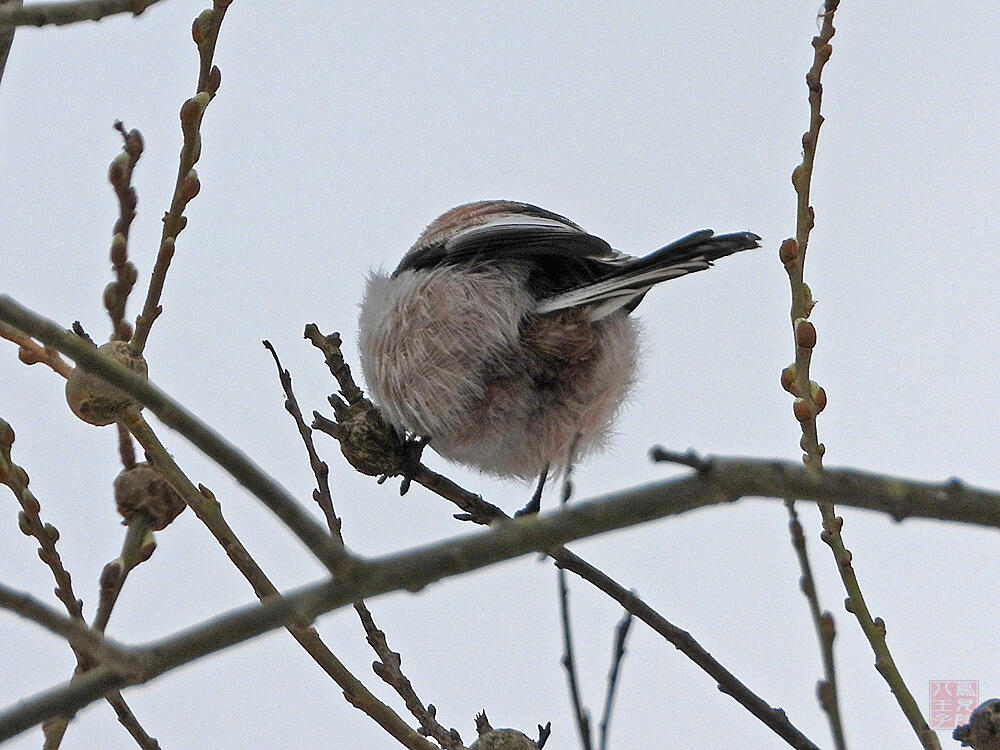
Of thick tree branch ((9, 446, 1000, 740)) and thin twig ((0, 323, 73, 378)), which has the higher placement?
thin twig ((0, 323, 73, 378))

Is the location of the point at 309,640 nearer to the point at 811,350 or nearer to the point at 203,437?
the point at 203,437

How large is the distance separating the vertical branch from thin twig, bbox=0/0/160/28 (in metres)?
1.18

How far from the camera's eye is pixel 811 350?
6.68 ft

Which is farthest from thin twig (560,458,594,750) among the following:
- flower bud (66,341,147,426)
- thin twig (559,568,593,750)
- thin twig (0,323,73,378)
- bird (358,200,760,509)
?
bird (358,200,760,509)

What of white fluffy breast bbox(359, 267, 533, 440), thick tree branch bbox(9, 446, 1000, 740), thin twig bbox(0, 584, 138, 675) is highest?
white fluffy breast bbox(359, 267, 533, 440)

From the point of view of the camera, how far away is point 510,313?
3270mm

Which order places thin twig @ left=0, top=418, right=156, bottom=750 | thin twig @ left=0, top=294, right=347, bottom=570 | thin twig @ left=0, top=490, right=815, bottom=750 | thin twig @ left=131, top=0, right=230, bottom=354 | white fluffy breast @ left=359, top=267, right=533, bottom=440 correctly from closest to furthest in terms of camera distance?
thin twig @ left=0, top=490, right=815, bottom=750 → thin twig @ left=0, top=294, right=347, bottom=570 → thin twig @ left=0, top=418, right=156, bottom=750 → thin twig @ left=131, top=0, right=230, bottom=354 → white fluffy breast @ left=359, top=267, right=533, bottom=440

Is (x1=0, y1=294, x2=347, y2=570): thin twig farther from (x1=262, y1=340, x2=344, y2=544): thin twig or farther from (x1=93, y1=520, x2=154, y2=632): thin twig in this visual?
(x1=262, y1=340, x2=344, y2=544): thin twig

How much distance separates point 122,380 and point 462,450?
230 centimetres

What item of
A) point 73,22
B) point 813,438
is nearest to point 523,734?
point 813,438

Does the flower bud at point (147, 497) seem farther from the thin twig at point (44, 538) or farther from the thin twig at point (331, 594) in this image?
the thin twig at point (331, 594)

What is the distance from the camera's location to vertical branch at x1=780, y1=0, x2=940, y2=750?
1814mm

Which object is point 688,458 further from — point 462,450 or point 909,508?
point 462,450

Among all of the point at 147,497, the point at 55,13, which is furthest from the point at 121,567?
the point at 55,13
